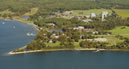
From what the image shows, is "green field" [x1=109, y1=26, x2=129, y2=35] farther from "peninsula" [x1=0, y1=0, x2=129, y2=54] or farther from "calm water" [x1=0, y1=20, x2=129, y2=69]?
"calm water" [x1=0, y1=20, x2=129, y2=69]

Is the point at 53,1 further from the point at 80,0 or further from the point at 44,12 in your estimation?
the point at 44,12

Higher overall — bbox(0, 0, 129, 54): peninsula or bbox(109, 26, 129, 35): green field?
bbox(0, 0, 129, 54): peninsula

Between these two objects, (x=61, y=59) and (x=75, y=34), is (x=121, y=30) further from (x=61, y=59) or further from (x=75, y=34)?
(x=61, y=59)

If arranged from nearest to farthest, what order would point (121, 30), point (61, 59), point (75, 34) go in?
point (61, 59) → point (75, 34) → point (121, 30)

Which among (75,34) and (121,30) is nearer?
(75,34)

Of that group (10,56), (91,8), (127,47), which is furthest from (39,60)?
(91,8)

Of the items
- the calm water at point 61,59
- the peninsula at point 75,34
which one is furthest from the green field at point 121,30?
the calm water at point 61,59

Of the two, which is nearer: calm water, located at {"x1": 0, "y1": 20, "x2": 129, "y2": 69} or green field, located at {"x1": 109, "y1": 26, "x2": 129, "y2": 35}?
calm water, located at {"x1": 0, "y1": 20, "x2": 129, "y2": 69}

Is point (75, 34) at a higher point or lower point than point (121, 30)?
higher

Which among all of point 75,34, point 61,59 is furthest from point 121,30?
point 61,59

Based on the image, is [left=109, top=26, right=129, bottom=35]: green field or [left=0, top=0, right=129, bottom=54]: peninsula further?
[left=109, top=26, right=129, bottom=35]: green field

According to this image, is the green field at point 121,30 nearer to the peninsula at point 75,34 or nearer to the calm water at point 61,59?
the peninsula at point 75,34

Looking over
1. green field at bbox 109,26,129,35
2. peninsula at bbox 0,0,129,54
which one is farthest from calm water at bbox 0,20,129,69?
green field at bbox 109,26,129,35
